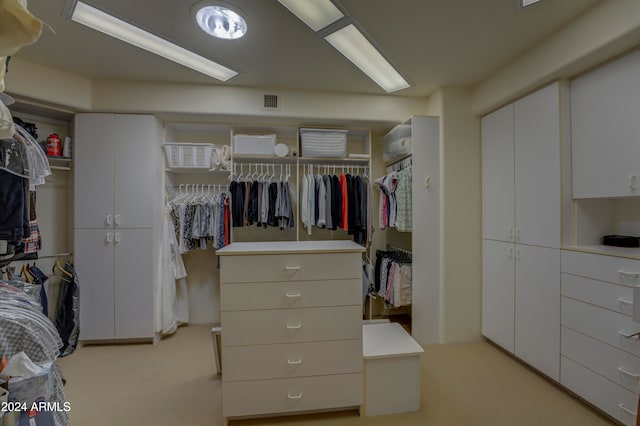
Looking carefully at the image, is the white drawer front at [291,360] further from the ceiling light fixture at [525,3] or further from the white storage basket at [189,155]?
the ceiling light fixture at [525,3]

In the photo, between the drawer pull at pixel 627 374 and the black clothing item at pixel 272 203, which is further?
the black clothing item at pixel 272 203

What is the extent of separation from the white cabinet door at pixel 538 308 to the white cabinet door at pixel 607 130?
0.55 m

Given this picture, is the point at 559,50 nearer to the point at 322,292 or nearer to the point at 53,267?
the point at 322,292

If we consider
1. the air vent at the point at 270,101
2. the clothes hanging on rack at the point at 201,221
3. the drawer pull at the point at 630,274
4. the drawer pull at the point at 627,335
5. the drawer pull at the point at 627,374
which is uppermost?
the air vent at the point at 270,101

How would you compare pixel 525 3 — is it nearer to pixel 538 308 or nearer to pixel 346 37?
pixel 346 37

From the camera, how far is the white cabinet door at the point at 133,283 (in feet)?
8.57

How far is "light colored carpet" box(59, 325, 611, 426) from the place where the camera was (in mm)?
1646

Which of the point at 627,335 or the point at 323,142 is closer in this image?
the point at 627,335

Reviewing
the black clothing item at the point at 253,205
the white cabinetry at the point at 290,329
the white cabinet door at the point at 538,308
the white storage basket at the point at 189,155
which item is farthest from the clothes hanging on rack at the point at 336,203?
the white cabinet door at the point at 538,308

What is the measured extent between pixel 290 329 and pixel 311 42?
79.8 inches

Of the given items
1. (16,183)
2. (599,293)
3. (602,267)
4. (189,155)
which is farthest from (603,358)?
(189,155)

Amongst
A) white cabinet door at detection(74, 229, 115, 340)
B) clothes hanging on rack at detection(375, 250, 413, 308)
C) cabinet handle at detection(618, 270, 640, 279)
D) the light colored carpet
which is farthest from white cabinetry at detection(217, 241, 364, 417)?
white cabinet door at detection(74, 229, 115, 340)

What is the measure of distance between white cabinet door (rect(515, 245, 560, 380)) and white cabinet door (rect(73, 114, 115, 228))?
12.7 feet

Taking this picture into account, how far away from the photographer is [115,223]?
2.62 meters
